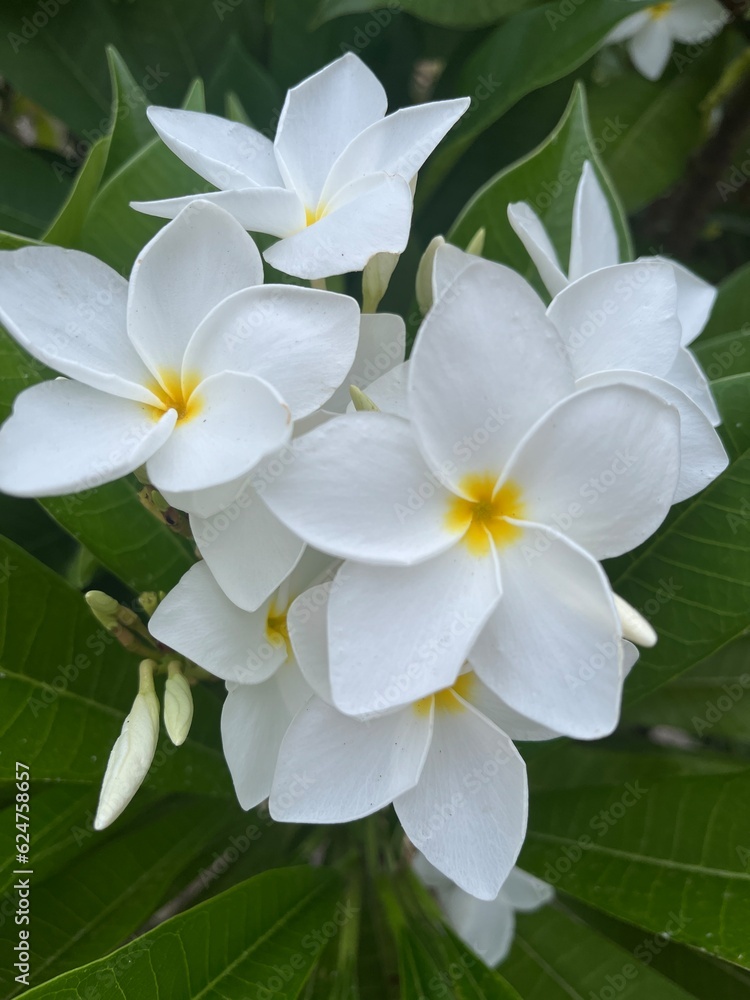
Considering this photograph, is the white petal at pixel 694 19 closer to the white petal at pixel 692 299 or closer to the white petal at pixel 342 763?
the white petal at pixel 692 299

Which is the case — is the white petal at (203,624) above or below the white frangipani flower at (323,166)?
below

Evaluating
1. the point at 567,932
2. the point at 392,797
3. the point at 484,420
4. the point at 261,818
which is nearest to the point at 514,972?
the point at 567,932

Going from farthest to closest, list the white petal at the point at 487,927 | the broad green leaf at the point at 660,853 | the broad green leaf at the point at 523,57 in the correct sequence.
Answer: the white petal at the point at 487,927
the broad green leaf at the point at 523,57
the broad green leaf at the point at 660,853

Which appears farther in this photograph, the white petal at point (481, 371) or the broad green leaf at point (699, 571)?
the broad green leaf at point (699, 571)

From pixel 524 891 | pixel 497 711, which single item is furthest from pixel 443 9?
pixel 524 891

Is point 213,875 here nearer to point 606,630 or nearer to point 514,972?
point 514,972

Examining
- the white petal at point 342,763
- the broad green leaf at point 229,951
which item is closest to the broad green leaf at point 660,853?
the broad green leaf at point 229,951

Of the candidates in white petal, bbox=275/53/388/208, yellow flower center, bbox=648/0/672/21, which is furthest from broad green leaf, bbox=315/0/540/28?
yellow flower center, bbox=648/0/672/21

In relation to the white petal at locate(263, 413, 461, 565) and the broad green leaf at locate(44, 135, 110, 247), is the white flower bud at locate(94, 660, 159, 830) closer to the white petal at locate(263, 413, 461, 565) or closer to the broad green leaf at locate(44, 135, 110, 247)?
the white petal at locate(263, 413, 461, 565)
